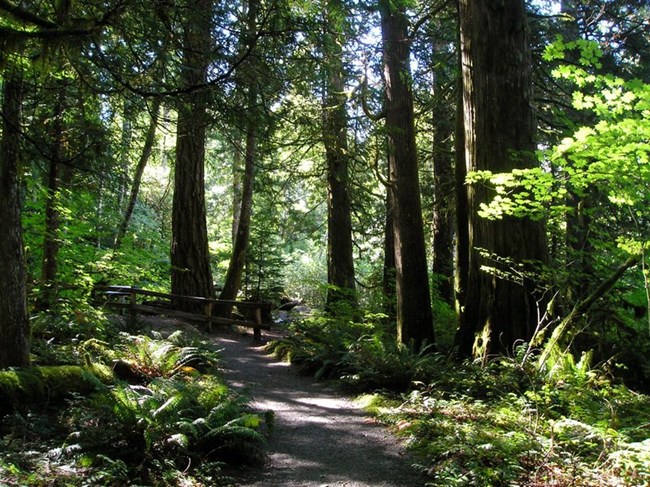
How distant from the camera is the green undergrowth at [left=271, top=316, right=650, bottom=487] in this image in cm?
384

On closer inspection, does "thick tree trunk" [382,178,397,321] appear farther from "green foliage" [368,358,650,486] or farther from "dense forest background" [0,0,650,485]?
"green foliage" [368,358,650,486]

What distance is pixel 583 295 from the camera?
6.93 meters

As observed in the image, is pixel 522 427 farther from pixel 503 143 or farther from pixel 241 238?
pixel 241 238

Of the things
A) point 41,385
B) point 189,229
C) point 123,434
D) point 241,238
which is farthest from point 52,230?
point 241,238

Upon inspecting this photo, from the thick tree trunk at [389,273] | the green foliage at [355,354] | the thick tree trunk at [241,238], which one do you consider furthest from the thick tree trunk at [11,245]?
the thick tree trunk at [241,238]

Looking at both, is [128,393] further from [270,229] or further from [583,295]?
[270,229]

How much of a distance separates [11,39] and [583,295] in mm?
7242

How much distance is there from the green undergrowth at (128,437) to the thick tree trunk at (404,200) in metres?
4.50

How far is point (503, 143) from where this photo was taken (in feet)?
24.0

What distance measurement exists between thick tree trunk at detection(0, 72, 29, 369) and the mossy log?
28 cm

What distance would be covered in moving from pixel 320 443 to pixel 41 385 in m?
3.00

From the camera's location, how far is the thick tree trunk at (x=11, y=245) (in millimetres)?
5344

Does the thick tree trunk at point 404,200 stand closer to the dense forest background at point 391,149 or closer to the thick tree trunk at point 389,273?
the dense forest background at point 391,149

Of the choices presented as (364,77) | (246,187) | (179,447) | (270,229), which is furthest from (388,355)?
(270,229)
